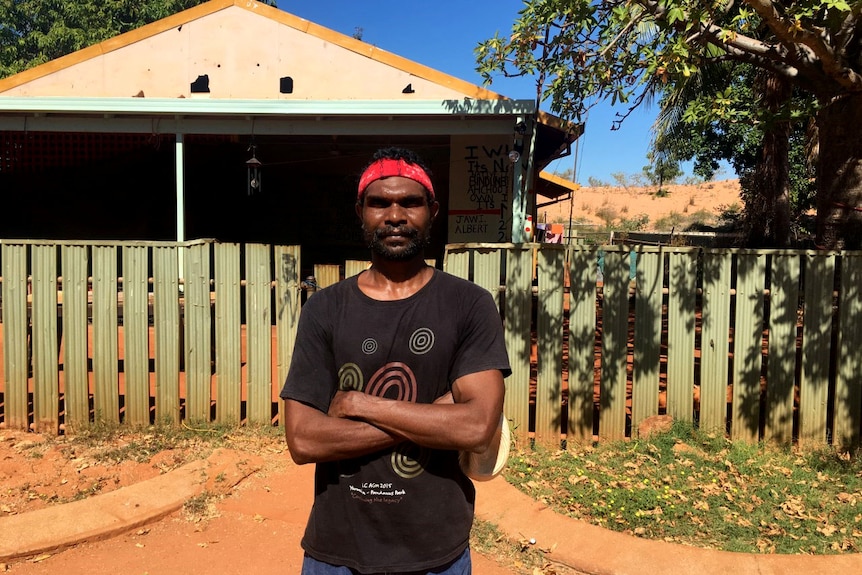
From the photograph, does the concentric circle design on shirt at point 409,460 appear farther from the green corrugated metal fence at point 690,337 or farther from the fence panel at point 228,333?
the fence panel at point 228,333

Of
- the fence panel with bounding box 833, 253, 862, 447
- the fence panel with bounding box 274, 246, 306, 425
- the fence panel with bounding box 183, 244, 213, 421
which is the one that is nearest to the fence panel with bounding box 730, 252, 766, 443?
the fence panel with bounding box 833, 253, 862, 447

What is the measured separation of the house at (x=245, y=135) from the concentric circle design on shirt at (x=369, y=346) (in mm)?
6060

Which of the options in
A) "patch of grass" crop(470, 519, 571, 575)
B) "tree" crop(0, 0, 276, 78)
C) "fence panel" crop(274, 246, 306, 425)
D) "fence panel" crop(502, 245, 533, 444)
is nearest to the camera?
"patch of grass" crop(470, 519, 571, 575)

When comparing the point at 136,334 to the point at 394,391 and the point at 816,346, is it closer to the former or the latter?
the point at 394,391

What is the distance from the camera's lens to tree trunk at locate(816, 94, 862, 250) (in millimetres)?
5113

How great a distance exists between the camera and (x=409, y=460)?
160cm

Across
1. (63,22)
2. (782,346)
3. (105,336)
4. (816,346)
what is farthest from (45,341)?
(63,22)

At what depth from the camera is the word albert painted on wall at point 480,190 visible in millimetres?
9312

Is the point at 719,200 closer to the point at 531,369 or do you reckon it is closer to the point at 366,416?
the point at 531,369

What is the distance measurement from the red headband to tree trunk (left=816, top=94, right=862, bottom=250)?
4.86 meters

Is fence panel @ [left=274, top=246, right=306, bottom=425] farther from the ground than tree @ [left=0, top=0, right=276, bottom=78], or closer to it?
closer to it

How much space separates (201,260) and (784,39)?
482 cm

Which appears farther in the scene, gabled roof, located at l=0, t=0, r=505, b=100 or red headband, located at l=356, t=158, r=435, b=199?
gabled roof, located at l=0, t=0, r=505, b=100

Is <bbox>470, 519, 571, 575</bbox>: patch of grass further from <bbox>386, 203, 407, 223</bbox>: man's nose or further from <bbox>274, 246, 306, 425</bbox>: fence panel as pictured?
<bbox>386, 203, 407, 223</bbox>: man's nose
